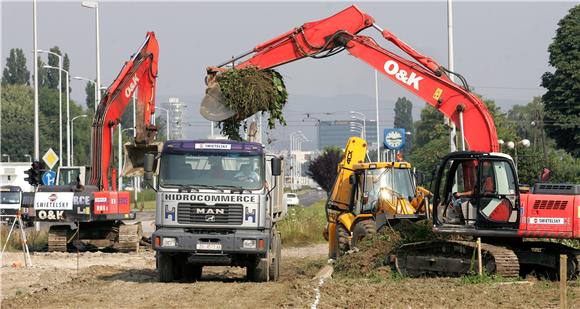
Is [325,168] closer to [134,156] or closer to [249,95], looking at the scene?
[134,156]

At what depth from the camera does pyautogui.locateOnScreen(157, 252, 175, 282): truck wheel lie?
2061cm

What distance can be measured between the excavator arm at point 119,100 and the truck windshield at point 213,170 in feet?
30.3

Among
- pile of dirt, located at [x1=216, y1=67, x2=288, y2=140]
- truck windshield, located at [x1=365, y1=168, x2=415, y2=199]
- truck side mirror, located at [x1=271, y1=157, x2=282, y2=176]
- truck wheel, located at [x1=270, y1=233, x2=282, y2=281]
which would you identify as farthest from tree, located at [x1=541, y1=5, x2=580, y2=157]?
truck side mirror, located at [x1=271, y1=157, x2=282, y2=176]

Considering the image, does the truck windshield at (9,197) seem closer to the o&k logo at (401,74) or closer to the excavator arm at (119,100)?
the excavator arm at (119,100)

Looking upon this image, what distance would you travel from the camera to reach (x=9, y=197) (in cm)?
5119

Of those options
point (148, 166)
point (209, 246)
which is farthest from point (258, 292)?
point (148, 166)

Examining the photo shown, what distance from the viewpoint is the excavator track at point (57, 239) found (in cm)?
3098

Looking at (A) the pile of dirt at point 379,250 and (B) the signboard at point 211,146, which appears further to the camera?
(A) the pile of dirt at point 379,250

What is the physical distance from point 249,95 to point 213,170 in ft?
10.3

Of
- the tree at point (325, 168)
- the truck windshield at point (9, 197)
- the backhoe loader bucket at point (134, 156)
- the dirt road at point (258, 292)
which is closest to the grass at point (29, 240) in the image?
the backhoe loader bucket at point (134, 156)

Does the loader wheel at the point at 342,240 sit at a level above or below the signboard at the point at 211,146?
below

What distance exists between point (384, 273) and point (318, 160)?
2745 inches

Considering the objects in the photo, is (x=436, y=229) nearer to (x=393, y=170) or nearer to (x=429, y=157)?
(x=393, y=170)

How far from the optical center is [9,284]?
68.9 ft
